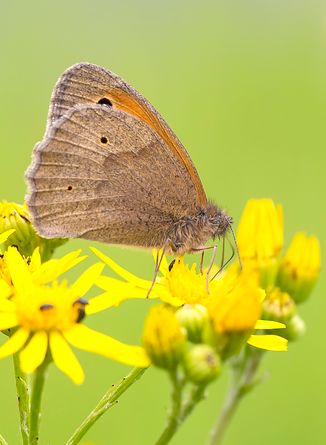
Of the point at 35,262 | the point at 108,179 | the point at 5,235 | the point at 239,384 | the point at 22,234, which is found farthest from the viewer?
the point at 108,179

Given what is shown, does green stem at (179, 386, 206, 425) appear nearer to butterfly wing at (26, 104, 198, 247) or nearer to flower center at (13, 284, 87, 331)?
flower center at (13, 284, 87, 331)

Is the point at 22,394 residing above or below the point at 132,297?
below

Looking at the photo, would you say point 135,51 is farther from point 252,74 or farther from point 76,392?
point 76,392

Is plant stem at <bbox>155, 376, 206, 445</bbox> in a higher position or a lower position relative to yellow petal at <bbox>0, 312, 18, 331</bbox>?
lower

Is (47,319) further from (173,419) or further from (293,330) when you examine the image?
(293,330)

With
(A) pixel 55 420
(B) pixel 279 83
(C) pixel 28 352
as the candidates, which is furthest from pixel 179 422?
(B) pixel 279 83

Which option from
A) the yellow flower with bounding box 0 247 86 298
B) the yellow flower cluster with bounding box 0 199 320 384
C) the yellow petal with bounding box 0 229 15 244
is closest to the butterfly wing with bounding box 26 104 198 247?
the yellow flower cluster with bounding box 0 199 320 384

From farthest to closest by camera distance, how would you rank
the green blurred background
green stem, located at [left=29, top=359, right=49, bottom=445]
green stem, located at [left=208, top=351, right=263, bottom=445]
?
the green blurred background, green stem, located at [left=208, top=351, right=263, bottom=445], green stem, located at [left=29, top=359, right=49, bottom=445]

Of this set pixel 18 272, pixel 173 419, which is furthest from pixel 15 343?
pixel 173 419
